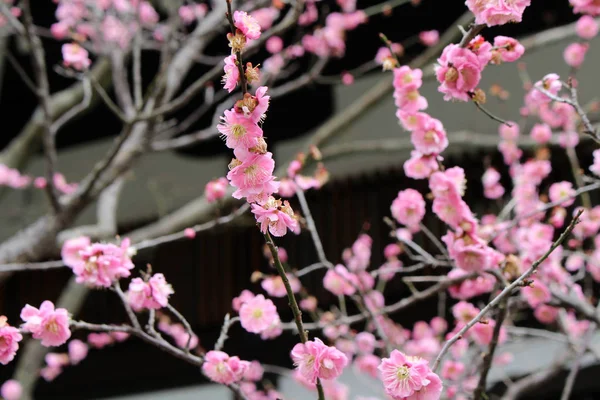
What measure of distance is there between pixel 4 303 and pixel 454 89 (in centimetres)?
548

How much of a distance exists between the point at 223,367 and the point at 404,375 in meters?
0.63

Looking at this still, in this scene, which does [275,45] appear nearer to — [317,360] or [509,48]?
[509,48]

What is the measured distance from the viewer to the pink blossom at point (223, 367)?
185 centimetres

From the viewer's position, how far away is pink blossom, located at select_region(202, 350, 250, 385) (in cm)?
185

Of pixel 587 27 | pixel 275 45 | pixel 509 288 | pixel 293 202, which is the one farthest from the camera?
pixel 293 202

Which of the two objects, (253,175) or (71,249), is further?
(71,249)

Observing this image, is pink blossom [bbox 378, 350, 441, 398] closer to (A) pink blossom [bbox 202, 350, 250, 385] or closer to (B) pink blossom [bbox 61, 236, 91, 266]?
(A) pink blossom [bbox 202, 350, 250, 385]

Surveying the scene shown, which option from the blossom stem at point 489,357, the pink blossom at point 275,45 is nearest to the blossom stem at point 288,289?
the blossom stem at point 489,357

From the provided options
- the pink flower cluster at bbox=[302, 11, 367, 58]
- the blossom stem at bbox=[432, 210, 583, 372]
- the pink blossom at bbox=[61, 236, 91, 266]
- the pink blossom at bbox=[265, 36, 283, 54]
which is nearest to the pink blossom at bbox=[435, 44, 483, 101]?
the blossom stem at bbox=[432, 210, 583, 372]

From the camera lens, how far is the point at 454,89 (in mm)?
1807

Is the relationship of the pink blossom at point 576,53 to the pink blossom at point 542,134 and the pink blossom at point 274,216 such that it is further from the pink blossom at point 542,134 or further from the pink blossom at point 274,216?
the pink blossom at point 274,216

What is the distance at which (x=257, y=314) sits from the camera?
2.11 metres

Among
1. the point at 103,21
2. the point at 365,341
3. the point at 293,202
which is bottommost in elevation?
the point at 365,341

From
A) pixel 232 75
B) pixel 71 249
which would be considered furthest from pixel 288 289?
pixel 71 249
